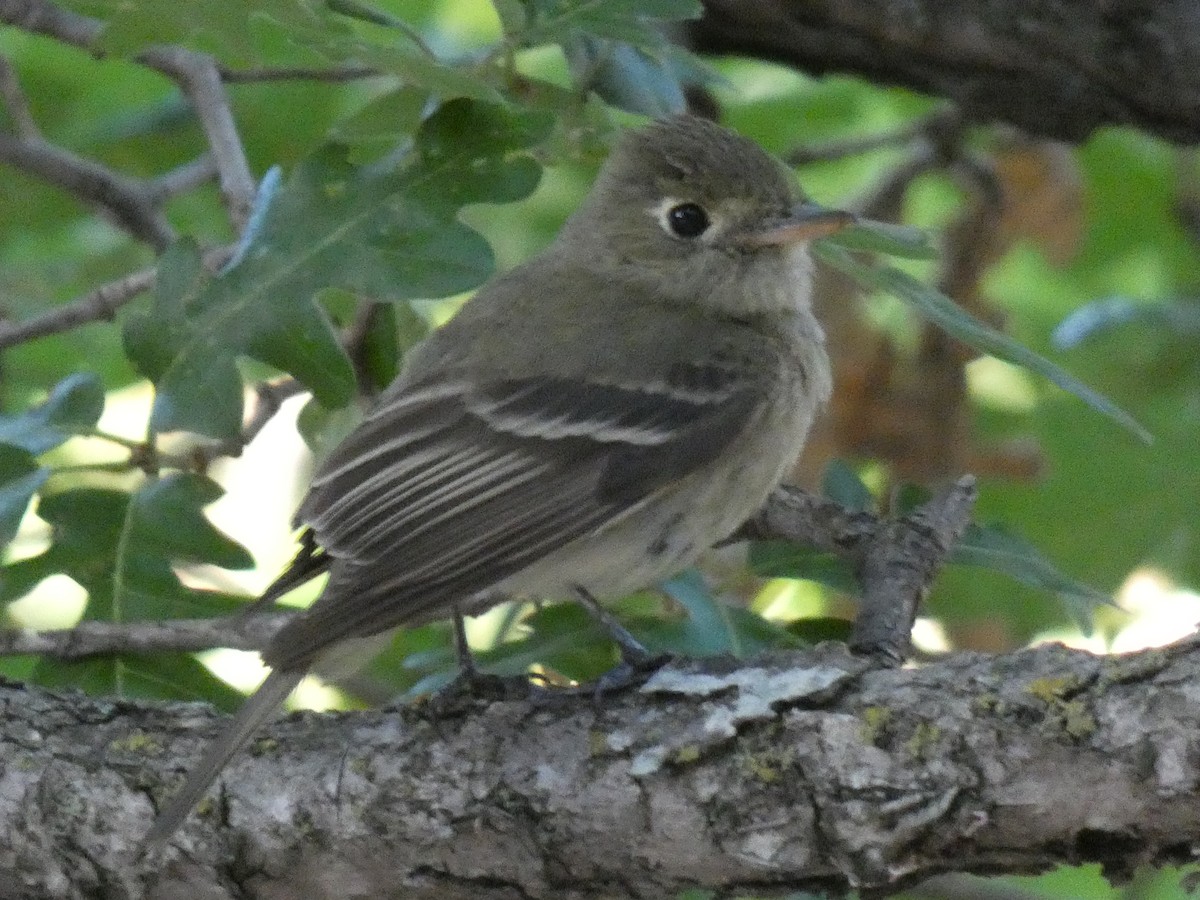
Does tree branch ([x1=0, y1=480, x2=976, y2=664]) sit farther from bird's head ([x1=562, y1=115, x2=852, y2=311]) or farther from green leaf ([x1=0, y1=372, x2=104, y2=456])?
bird's head ([x1=562, y1=115, x2=852, y2=311])

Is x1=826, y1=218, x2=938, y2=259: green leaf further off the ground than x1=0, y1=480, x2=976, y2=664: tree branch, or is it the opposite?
x1=826, y1=218, x2=938, y2=259: green leaf

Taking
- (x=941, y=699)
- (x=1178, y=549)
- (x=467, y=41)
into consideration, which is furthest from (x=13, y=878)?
(x=467, y=41)

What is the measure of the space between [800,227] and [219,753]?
1891 mm

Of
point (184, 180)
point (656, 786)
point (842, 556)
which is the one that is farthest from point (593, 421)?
point (184, 180)

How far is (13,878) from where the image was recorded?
333cm

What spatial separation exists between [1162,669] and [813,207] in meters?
2.01

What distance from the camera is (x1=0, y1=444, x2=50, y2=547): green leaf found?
3.68 m

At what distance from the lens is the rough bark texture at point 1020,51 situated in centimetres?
489

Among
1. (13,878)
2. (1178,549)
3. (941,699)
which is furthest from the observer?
(1178,549)

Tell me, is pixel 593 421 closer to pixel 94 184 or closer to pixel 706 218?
pixel 706 218

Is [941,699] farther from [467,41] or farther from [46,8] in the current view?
[467,41]

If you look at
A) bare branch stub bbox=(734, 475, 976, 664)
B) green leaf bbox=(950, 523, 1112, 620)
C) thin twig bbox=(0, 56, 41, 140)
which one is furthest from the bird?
thin twig bbox=(0, 56, 41, 140)

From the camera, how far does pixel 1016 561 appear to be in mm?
3822

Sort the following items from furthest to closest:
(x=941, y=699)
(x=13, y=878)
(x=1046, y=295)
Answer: (x=1046, y=295), (x=13, y=878), (x=941, y=699)
